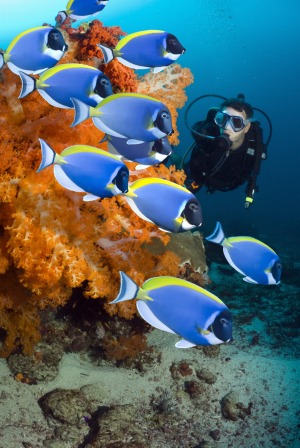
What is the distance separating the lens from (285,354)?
558 centimetres

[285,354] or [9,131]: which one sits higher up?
[9,131]

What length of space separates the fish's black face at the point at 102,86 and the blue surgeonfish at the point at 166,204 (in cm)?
72

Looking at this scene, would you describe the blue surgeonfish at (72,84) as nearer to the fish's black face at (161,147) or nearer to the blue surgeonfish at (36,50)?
the blue surgeonfish at (36,50)

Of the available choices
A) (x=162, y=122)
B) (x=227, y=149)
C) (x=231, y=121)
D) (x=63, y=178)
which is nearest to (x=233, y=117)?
(x=231, y=121)

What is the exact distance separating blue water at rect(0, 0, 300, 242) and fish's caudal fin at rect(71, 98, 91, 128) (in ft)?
210

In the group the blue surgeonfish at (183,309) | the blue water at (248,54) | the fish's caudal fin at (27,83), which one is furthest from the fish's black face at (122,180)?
the blue water at (248,54)

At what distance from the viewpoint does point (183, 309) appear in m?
1.91

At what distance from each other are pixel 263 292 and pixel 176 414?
537 cm

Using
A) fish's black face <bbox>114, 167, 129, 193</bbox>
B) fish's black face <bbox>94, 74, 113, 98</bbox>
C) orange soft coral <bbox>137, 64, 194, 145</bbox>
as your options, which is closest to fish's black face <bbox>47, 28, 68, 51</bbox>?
fish's black face <bbox>94, 74, 113, 98</bbox>

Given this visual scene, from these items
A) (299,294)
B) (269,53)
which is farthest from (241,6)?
(299,294)

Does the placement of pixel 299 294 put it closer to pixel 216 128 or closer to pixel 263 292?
pixel 263 292

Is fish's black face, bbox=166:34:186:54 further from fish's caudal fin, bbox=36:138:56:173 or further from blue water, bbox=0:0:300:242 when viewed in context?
blue water, bbox=0:0:300:242

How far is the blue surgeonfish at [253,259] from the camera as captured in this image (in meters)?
2.38

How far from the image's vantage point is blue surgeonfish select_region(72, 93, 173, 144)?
7.06 ft
